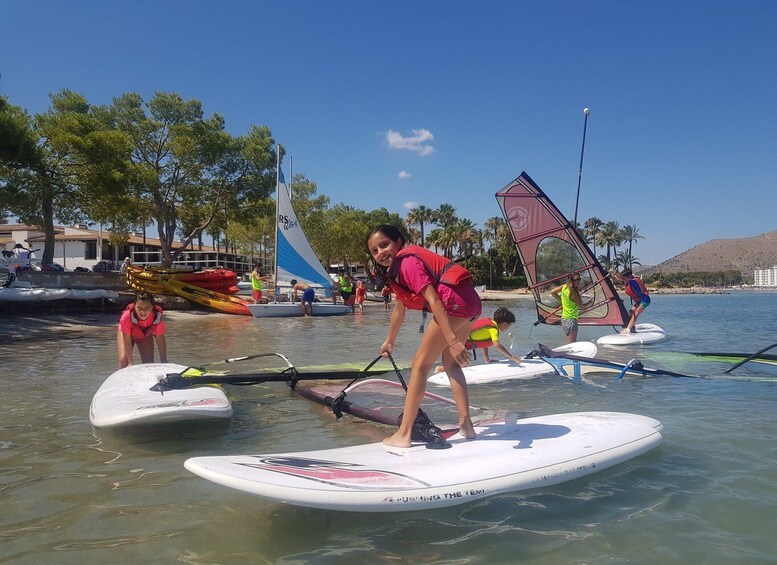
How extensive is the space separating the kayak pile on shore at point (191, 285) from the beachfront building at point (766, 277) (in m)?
162

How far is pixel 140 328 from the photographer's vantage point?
6.43 meters

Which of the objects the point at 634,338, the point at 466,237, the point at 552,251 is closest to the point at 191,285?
the point at 552,251

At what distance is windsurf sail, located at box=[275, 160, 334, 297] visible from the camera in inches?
866

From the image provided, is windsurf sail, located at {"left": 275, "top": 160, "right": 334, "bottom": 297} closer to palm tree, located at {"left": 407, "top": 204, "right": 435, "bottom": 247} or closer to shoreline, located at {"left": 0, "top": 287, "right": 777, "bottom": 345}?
shoreline, located at {"left": 0, "top": 287, "right": 777, "bottom": 345}

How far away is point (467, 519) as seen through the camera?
3.20 m

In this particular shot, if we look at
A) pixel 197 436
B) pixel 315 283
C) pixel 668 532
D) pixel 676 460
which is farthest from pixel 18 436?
pixel 315 283

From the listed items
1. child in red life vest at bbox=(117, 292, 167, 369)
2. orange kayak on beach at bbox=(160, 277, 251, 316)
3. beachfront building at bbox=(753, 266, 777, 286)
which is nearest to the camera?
child in red life vest at bbox=(117, 292, 167, 369)

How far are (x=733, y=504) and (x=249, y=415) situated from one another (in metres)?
4.22

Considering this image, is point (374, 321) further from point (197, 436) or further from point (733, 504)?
point (733, 504)

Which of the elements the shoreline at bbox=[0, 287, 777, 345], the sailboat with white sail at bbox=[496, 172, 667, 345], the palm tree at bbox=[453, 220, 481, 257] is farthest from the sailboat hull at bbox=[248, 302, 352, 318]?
the palm tree at bbox=[453, 220, 481, 257]

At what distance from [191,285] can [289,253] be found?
4005mm

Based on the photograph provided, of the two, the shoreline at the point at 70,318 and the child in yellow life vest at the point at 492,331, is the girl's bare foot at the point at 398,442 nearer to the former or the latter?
the child in yellow life vest at the point at 492,331

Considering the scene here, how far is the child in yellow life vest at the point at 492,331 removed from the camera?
24.0ft

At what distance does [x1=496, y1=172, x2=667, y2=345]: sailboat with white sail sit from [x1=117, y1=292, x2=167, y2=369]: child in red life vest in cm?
872
